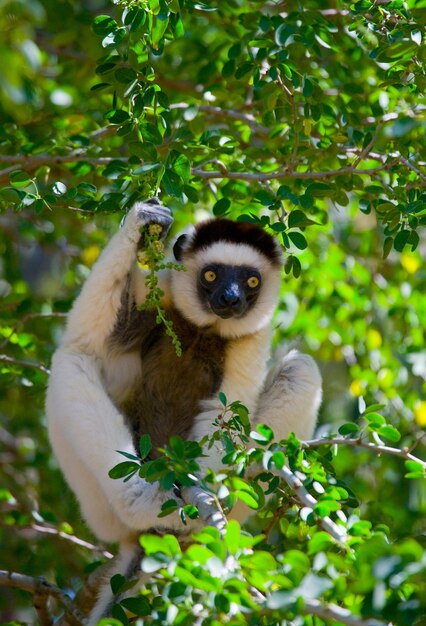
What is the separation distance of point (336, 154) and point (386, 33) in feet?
2.45

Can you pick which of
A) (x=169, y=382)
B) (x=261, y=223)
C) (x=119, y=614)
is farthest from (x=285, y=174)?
(x=119, y=614)

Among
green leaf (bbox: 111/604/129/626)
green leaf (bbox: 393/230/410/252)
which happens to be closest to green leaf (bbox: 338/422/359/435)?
green leaf (bbox: 393/230/410/252)

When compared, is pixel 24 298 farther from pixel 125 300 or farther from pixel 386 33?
pixel 386 33

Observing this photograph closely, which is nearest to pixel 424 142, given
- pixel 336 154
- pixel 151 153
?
pixel 336 154

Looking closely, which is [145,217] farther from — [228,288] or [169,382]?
[169,382]

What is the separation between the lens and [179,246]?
468 centimetres

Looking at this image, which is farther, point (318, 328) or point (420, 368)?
point (318, 328)

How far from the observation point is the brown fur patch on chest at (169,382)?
4.35m

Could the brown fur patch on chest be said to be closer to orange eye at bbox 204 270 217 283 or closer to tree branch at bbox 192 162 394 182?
orange eye at bbox 204 270 217 283

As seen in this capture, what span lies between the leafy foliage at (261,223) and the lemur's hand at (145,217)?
0.29 ft

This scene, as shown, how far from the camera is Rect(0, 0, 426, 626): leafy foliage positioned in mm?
2256

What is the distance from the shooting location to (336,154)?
4.14 m

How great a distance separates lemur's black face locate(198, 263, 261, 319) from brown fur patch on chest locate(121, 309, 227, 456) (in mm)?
226

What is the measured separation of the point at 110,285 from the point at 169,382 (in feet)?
2.44
